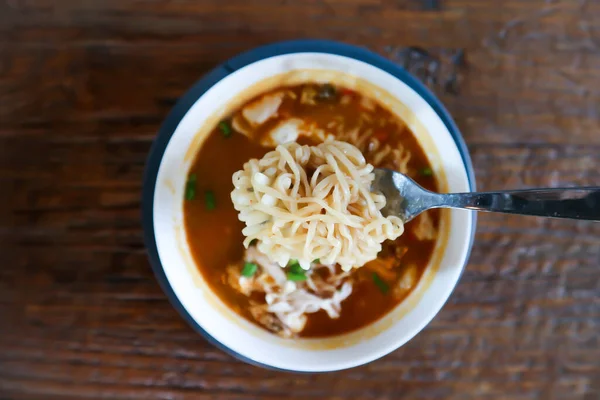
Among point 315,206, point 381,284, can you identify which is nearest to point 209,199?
point 315,206

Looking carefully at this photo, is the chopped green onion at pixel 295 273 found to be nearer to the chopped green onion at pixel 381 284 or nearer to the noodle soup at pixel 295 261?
the noodle soup at pixel 295 261

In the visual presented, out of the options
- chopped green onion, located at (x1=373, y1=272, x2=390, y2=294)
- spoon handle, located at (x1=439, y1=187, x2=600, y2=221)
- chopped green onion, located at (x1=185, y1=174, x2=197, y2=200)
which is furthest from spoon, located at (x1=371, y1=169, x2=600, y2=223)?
chopped green onion, located at (x1=185, y1=174, x2=197, y2=200)

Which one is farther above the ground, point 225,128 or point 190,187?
point 225,128

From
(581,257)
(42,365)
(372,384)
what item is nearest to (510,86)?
(581,257)

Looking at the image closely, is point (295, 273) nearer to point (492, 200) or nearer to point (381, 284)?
point (381, 284)

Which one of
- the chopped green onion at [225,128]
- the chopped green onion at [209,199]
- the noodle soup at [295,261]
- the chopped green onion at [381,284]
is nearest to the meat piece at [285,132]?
the noodle soup at [295,261]

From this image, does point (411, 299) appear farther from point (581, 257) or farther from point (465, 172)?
point (581, 257)
